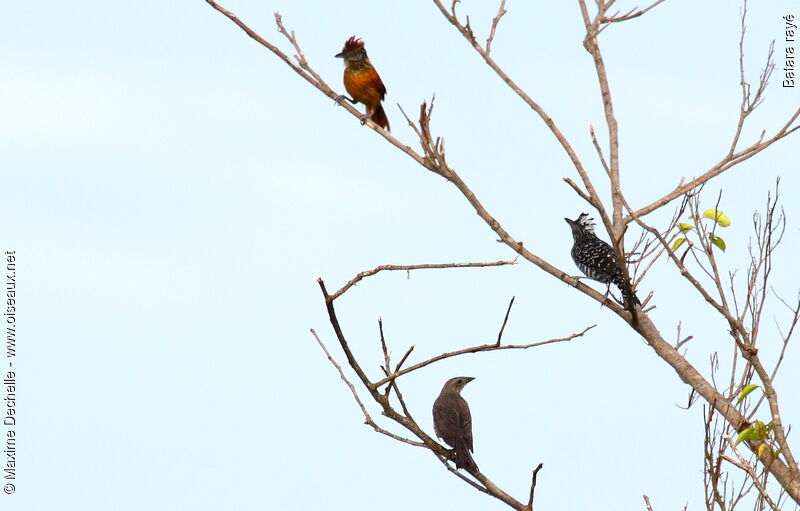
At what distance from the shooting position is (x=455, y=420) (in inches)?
293

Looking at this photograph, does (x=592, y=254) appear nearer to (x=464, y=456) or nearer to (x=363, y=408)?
Result: (x=464, y=456)

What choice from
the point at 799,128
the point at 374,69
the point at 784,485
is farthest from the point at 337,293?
the point at 374,69

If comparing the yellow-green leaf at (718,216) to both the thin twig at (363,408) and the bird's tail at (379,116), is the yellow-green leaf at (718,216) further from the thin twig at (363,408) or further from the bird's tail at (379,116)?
the bird's tail at (379,116)

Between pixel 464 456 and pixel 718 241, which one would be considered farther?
pixel 464 456

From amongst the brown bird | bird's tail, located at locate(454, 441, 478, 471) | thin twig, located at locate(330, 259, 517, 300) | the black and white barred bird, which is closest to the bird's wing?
the brown bird

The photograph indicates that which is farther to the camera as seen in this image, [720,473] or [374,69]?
[374,69]

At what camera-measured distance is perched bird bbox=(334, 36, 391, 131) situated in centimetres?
1008

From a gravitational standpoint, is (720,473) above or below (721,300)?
below

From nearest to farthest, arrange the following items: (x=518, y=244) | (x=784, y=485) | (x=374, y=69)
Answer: (x=784, y=485), (x=518, y=244), (x=374, y=69)

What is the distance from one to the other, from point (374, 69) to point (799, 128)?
524cm

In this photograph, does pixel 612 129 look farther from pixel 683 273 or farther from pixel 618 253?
pixel 683 273

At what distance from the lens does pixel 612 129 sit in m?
6.04

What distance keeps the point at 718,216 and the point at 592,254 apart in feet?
12.4

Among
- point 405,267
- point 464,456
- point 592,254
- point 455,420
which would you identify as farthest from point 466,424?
point 405,267
